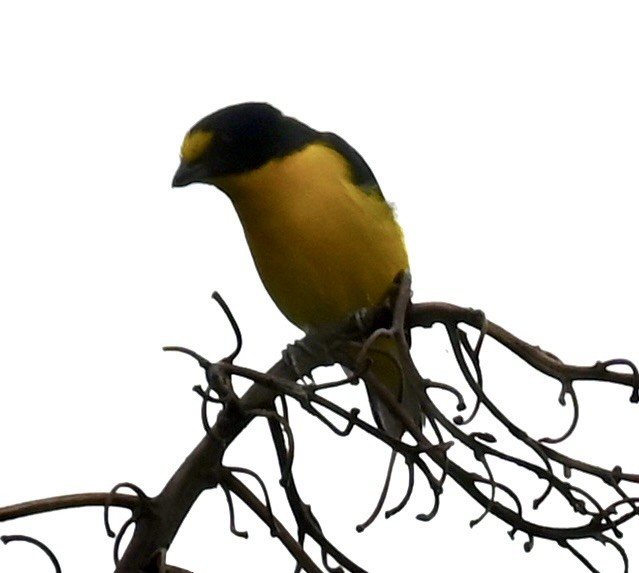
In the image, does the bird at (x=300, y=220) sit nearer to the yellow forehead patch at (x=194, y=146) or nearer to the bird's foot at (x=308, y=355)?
the yellow forehead patch at (x=194, y=146)

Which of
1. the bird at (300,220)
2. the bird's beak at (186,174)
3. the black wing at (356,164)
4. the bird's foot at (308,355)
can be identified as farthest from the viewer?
the black wing at (356,164)

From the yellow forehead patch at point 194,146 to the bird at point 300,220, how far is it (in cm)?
4

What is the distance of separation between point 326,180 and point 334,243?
119 mm

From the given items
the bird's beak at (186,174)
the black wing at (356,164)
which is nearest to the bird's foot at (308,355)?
the bird's beak at (186,174)

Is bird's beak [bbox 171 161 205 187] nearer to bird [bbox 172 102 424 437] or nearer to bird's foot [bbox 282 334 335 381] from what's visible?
bird [bbox 172 102 424 437]

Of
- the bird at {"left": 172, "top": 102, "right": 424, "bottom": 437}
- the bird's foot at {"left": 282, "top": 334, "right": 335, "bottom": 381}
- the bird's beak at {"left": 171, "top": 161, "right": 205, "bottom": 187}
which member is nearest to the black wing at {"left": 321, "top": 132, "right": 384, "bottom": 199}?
the bird at {"left": 172, "top": 102, "right": 424, "bottom": 437}

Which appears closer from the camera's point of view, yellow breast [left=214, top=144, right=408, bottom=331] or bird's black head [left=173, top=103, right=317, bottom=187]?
bird's black head [left=173, top=103, right=317, bottom=187]

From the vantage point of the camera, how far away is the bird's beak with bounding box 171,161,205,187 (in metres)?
1.42

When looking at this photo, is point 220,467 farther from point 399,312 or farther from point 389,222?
point 389,222

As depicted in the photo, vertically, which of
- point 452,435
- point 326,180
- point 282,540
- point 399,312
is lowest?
point 282,540

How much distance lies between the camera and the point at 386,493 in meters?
1.05

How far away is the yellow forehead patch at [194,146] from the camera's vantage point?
1437 millimetres

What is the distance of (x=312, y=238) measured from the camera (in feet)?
5.17

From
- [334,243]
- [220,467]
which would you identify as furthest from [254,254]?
[220,467]
